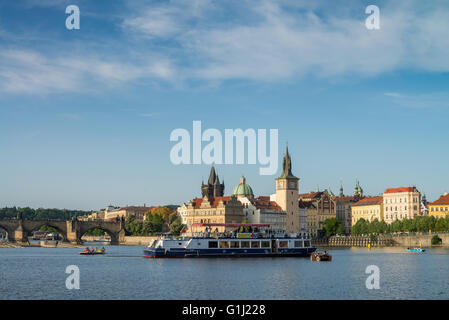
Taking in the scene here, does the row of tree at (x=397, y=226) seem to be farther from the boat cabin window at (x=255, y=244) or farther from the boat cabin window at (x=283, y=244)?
the boat cabin window at (x=255, y=244)

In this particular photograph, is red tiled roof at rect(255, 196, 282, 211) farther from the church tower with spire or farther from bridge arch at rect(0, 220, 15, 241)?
bridge arch at rect(0, 220, 15, 241)

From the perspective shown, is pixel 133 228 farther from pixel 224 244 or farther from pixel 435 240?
pixel 224 244

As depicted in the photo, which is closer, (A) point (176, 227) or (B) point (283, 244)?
(B) point (283, 244)

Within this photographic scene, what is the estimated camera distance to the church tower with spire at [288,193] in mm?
189000

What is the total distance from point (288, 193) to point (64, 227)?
64.3m

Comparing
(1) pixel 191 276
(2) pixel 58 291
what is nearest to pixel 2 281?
(2) pixel 58 291

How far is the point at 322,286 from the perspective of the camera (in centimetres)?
5175

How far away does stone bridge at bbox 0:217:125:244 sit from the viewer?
558ft

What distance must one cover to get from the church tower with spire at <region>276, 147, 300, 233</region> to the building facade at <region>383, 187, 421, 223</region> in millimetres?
25920

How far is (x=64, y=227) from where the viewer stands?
178625 mm

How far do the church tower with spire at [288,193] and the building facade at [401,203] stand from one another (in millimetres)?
25920

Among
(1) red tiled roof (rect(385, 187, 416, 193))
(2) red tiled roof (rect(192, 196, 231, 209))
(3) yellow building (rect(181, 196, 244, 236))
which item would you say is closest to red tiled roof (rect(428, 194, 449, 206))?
(1) red tiled roof (rect(385, 187, 416, 193))

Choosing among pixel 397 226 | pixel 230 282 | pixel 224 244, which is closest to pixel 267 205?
pixel 397 226
